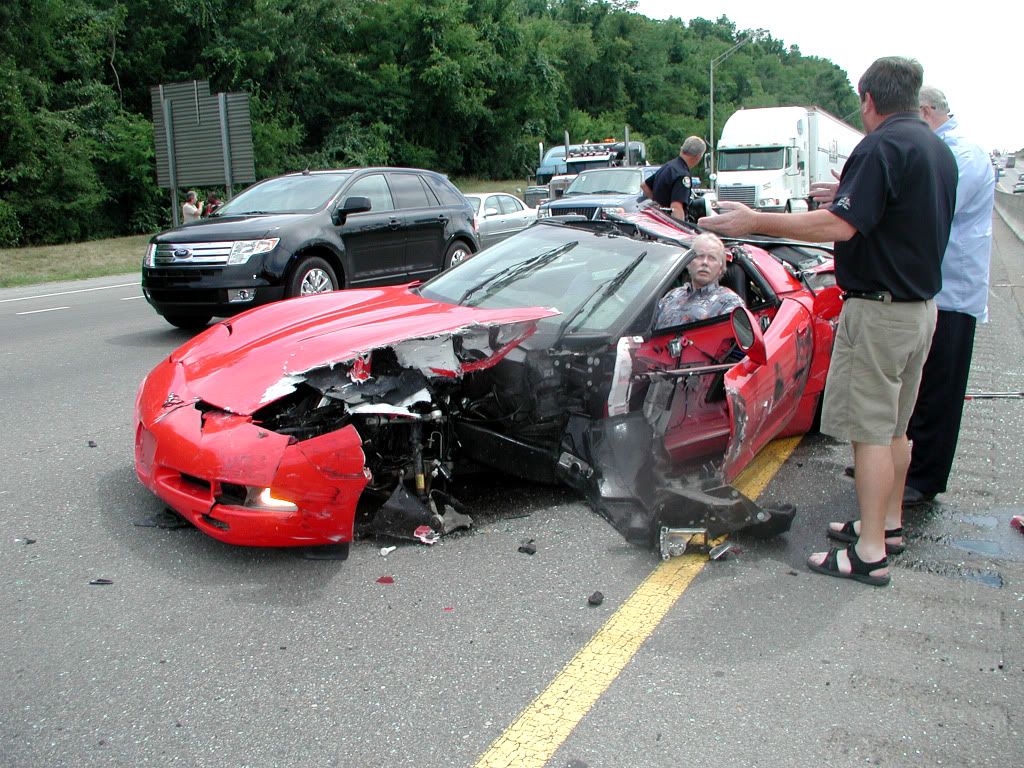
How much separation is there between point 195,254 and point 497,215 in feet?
29.4

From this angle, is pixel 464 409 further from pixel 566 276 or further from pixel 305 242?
pixel 305 242

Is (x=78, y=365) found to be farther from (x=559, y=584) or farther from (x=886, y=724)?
(x=886, y=724)

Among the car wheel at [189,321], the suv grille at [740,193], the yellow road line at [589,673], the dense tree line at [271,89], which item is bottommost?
the yellow road line at [589,673]

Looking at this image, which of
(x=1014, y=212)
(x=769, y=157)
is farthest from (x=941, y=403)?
(x=1014, y=212)

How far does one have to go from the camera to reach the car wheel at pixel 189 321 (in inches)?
359

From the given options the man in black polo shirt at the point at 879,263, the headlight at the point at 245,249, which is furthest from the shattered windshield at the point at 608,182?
the man in black polo shirt at the point at 879,263

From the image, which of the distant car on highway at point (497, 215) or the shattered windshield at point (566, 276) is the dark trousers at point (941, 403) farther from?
the distant car on highway at point (497, 215)

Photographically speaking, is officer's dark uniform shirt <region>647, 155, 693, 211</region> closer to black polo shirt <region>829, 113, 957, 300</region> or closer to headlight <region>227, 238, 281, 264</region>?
headlight <region>227, 238, 281, 264</region>

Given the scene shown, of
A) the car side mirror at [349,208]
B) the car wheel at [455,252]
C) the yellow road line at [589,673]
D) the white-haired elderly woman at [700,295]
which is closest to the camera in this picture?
the yellow road line at [589,673]

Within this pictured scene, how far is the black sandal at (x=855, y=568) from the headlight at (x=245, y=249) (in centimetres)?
657

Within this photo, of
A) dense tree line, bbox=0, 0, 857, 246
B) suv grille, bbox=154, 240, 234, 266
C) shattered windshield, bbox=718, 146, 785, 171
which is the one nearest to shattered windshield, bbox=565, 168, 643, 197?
shattered windshield, bbox=718, 146, 785, 171

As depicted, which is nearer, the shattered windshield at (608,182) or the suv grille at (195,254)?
the suv grille at (195,254)

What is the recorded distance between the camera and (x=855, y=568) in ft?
12.0

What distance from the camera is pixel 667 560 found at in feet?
12.6
